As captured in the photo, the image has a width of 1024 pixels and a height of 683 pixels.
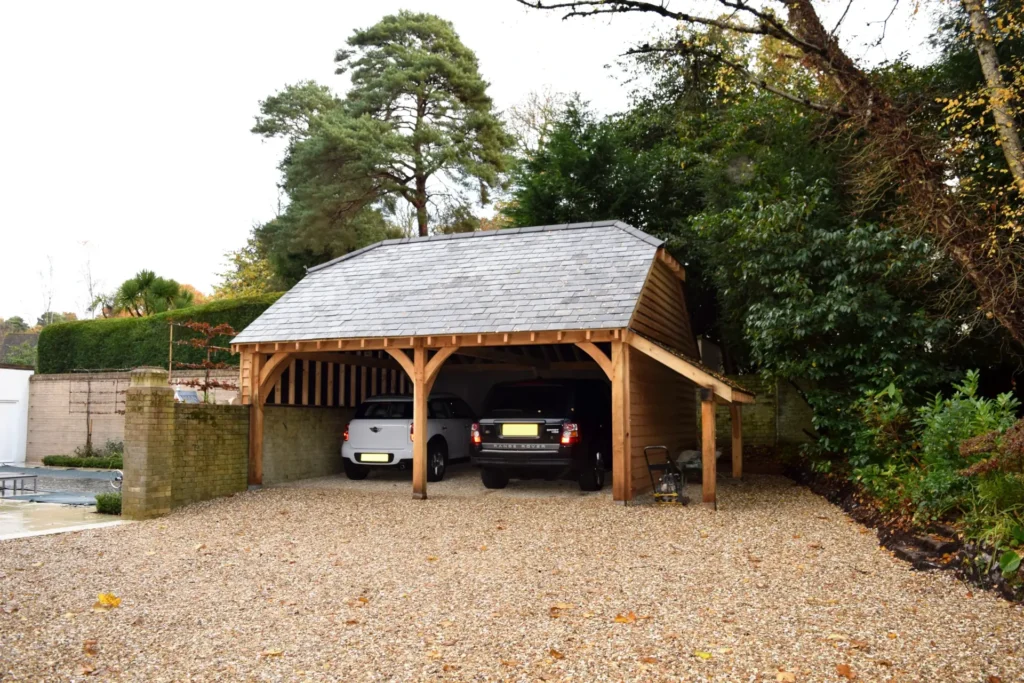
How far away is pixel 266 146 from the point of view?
96.8 ft

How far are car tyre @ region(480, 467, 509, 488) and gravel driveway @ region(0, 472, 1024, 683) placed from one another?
2301 mm

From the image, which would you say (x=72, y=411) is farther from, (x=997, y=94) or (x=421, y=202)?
(x=997, y=94)

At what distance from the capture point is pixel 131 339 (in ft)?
73.8

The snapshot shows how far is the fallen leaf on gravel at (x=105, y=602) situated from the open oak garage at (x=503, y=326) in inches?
209

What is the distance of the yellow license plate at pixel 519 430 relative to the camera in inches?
420

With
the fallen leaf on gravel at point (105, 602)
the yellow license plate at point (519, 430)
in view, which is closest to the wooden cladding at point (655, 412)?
the yellow license plate at point (519, 430)

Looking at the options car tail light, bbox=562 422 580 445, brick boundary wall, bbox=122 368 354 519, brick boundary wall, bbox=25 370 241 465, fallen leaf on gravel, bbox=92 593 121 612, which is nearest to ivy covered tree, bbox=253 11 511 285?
brick boundary wall, bbox=25 370 241 465

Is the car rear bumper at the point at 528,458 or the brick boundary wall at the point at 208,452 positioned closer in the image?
the brick boundary wall at the point at 208,452

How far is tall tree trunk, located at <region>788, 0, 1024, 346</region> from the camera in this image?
31.1ft

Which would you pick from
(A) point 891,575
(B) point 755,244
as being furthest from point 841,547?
(B) point 755,244

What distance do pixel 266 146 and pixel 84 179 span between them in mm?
11008

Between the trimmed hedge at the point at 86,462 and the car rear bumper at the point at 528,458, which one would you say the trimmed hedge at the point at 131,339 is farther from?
the car rear bumper at the point at 528,458

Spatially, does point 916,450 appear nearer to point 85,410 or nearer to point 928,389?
point 928,389

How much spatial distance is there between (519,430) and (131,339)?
53.7 ft
